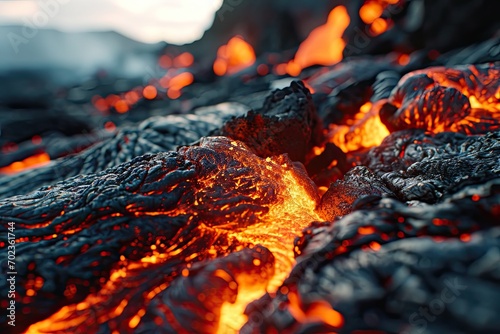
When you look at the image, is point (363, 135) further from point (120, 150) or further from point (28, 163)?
point (28, 163)

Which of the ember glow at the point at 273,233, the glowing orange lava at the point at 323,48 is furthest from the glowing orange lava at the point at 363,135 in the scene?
the glowing orange lava at the point at 323,48

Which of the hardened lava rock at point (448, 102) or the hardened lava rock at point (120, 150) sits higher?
the hardened lava rock at point (120, 150)

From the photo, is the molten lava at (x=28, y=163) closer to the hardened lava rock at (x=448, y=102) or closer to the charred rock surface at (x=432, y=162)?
the charred rock surface at (x=432, y=162)

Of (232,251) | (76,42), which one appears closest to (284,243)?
(232,251)

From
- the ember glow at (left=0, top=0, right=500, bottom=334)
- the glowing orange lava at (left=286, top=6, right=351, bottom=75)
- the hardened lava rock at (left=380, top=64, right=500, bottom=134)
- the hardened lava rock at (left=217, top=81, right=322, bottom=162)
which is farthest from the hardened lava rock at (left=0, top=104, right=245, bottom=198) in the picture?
the glowing orange lava at (left=286, top=6, right=351, bottom=75)

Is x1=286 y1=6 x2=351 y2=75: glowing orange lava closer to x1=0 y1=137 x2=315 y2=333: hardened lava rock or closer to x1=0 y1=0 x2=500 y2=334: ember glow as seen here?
x1=0 y1=0 x2=500 y2=334: ember glow
